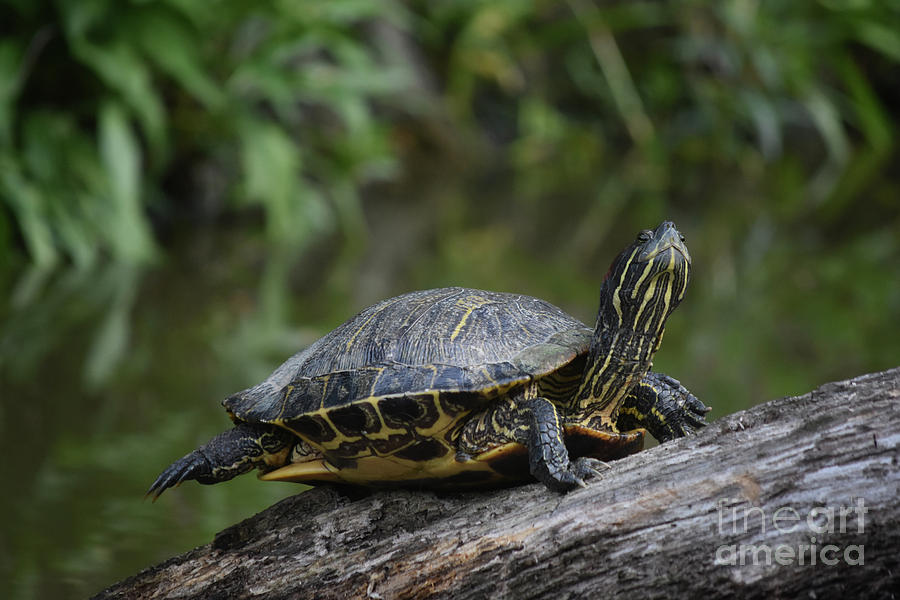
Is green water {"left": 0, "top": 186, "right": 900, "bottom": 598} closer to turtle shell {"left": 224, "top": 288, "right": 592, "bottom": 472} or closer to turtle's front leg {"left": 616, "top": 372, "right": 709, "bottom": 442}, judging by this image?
turtle shell {"left": 224, "top": 288, "right": 592, "bottom": 472}

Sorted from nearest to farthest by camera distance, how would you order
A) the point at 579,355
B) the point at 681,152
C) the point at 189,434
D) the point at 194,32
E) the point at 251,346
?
the point at 579,355 < the point at 189,434 < the point at 251,346 < the point at 194,32 < the point at 681,152

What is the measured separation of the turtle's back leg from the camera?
1853mm

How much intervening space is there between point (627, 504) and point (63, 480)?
1.76 m

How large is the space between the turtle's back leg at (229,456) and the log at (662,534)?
0.65ft

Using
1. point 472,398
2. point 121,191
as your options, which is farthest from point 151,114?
point 472,398

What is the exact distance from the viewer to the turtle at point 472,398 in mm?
1694

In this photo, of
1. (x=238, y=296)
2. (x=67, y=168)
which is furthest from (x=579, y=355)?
(x=67, y=168)

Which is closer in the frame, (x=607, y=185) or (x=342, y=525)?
(x=342, y=525)

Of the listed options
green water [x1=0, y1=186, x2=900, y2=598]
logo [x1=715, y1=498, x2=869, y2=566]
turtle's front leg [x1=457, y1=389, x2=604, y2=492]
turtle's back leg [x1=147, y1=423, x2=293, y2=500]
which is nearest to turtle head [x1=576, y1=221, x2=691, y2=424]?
turtle's front leg [x1=457, y1=389, x2=604, y2=492]

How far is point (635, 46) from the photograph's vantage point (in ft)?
38.5

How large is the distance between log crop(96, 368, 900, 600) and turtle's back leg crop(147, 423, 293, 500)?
197mm

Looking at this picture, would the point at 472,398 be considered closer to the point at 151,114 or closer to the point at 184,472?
the point at 184,472

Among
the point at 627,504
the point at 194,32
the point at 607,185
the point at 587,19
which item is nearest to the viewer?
the point at 627,504

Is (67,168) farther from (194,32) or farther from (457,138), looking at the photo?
(457,138)
